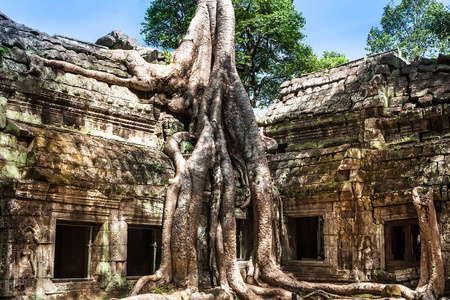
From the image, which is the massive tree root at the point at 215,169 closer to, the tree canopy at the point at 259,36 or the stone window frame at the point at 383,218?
the stone window frame at the point at 383,218

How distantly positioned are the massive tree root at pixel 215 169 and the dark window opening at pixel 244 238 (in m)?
0.52

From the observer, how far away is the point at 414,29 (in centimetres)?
2261

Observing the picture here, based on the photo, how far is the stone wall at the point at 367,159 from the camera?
32.6 feet

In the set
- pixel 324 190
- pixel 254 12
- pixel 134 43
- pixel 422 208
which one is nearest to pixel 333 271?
pixel 324 190

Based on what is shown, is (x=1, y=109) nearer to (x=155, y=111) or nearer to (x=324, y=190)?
(x=155, y=111)

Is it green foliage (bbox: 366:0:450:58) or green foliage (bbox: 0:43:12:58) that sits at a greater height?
green foliage (bbox: 366:0:450:58)

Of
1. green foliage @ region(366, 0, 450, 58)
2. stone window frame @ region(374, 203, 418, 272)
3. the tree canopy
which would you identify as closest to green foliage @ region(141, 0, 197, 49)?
the tree canopy

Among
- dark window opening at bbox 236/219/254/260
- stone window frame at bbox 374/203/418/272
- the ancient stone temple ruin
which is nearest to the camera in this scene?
the ancient stone temple ruin

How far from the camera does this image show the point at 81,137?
932 cm

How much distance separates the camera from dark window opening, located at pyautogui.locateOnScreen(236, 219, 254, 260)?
11102 millimetres

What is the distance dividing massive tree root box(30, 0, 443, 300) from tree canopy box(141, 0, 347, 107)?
8.65 meters

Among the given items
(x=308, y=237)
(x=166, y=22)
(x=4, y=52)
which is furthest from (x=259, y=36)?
(x=4, y=52)

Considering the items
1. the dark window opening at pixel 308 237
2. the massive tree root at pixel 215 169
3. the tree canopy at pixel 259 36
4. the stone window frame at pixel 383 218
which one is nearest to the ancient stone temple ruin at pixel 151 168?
the stone window frame at pixel 383 218

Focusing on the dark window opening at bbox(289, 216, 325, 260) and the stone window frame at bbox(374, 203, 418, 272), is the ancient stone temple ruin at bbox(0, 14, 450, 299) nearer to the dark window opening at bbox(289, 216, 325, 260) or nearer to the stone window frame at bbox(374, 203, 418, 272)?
the stone window frame at bbox(374, 203, 418, 272)
